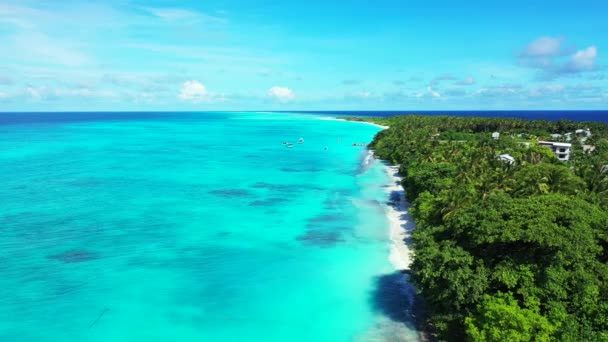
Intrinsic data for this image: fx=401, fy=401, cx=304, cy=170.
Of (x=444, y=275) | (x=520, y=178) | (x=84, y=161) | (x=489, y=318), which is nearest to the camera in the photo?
(x=489, y=318)

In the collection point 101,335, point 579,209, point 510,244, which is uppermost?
point 579,209

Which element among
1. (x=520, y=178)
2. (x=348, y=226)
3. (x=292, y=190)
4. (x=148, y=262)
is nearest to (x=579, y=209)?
(x=520, y=178)

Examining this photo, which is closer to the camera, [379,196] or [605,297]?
[605,297]

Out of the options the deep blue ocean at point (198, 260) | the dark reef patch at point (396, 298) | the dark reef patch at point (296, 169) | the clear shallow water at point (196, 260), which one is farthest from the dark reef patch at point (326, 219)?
the dark reef patch at point (296, 169)

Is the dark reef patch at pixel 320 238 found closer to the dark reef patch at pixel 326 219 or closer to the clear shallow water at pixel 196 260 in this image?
the clear shallow water at pixel 196 260

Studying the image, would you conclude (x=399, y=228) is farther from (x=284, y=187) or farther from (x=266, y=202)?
(x=284, y=187)

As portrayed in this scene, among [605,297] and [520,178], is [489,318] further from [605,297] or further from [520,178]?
[520,178]
